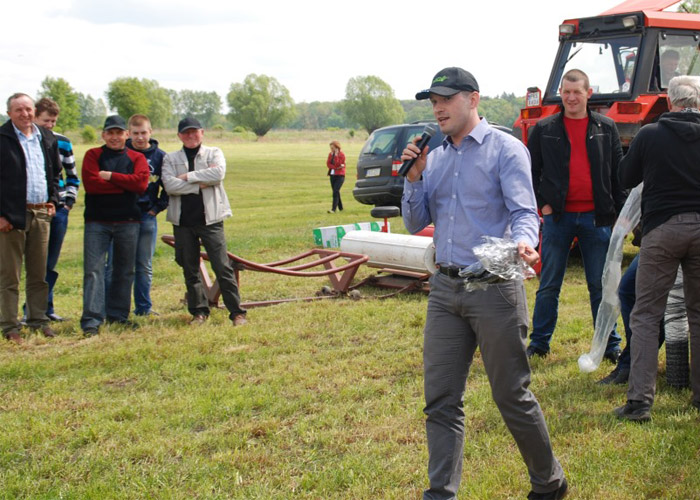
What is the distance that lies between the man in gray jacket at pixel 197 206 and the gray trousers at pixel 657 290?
4001 mm

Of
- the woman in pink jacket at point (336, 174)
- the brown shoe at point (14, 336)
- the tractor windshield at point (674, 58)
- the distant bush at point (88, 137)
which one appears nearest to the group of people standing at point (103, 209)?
the brown shoe at point (14, 336)

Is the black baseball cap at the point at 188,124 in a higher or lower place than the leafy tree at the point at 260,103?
lower

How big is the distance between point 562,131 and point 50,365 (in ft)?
14.5

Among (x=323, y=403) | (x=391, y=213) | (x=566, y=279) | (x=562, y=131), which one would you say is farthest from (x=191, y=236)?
(x=566, y=279)

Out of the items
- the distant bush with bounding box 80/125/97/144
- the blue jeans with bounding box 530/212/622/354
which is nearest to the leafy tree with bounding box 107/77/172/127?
the distant bush with bounding box 80/125/97/144

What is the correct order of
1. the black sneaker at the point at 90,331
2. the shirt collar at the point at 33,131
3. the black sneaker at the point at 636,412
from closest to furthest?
the black sneaker at the point at 636,412 → the shirt collar at the point at 33,131 → the black sneaker at the point at 90,331

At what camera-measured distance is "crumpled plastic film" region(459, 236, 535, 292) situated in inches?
129

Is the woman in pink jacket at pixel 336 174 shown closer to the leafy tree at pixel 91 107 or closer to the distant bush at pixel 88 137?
the distant bush at pixel 88 137

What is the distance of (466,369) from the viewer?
354 centimetres

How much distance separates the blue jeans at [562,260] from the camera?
5.82 metres

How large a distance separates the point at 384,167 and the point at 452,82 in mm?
12638

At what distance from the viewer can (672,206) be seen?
448 centimetres

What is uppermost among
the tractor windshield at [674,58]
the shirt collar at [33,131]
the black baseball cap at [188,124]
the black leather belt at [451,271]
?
the tractor windshield at [674,58]

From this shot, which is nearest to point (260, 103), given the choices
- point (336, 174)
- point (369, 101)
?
point (369, 101)
